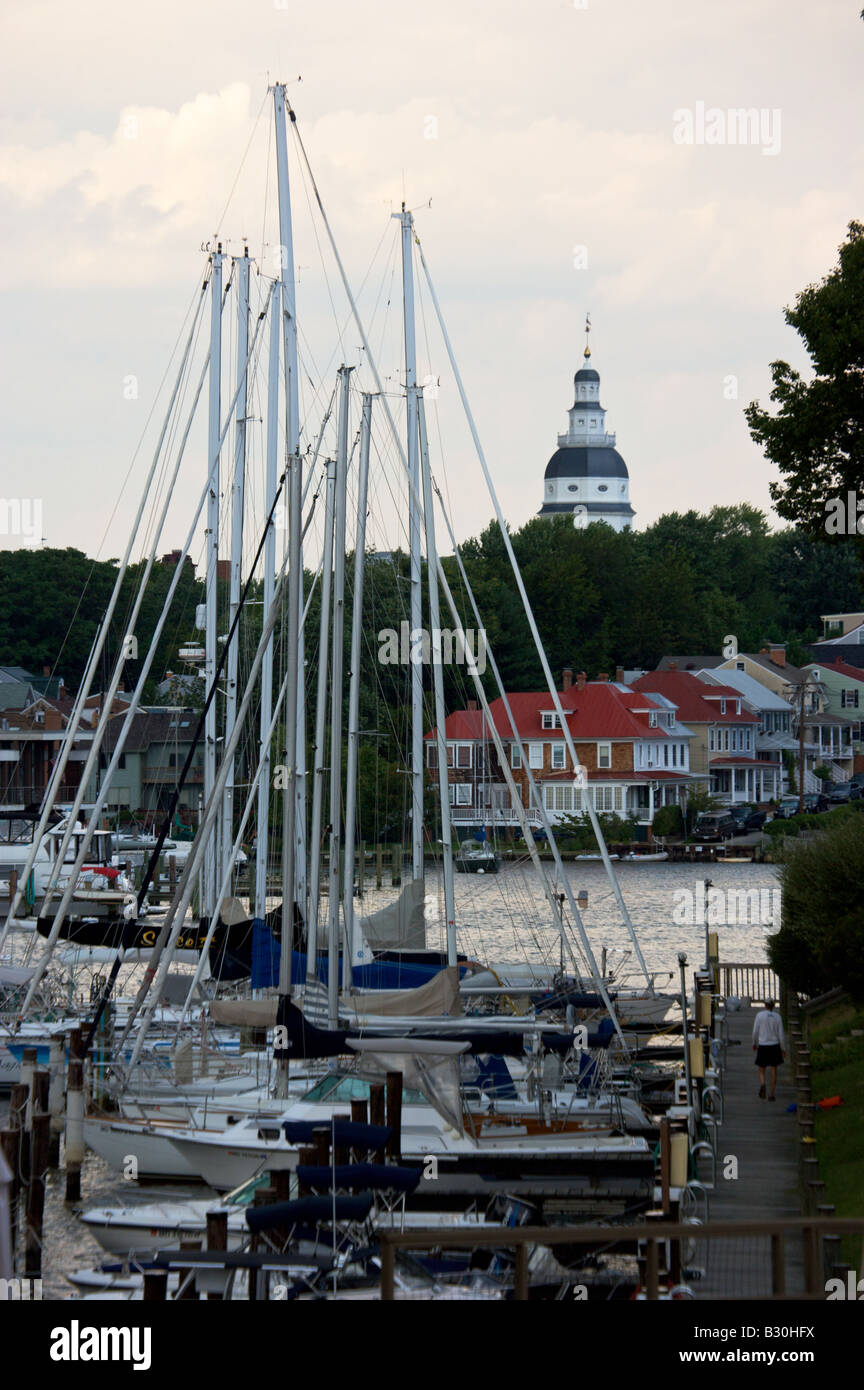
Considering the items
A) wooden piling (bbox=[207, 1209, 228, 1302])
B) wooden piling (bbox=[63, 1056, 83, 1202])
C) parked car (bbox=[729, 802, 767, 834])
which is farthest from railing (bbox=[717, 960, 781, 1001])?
parked car (bbox=[729, 802, 767, 834])

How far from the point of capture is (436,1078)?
21.8 metres

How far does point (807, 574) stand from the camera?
159 meters

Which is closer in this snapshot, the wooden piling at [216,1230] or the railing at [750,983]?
the wooden piling at [216,1230]

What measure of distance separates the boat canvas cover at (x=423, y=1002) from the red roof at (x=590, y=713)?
76.8 m

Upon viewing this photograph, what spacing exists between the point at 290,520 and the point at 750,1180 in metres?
10.9

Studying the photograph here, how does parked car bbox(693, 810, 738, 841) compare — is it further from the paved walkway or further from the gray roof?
the paved walkway

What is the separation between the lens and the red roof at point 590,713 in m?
104

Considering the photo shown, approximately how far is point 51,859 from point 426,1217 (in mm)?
→ 47934

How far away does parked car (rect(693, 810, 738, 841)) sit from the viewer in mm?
98125

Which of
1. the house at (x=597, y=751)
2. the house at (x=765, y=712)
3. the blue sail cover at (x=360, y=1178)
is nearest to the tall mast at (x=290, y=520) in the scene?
the blue sail cover at (x=360, y=1178)

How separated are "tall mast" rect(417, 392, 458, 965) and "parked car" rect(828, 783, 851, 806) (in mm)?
79501

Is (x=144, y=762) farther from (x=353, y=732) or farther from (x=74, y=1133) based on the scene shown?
(x=74, y=1133)

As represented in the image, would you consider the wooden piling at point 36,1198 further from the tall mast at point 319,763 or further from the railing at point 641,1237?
the railing at point 641,1237

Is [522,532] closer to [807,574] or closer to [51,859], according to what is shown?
[807,574]
